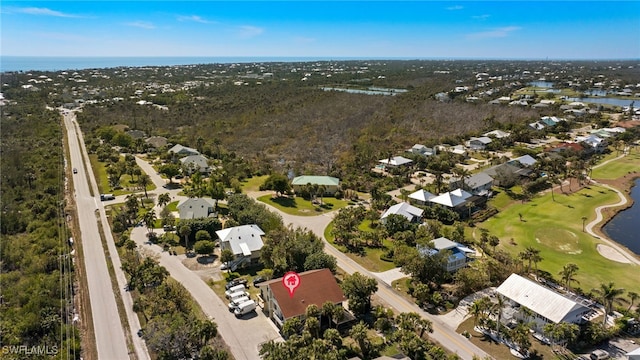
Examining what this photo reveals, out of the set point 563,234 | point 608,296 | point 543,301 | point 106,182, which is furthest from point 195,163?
point 608,296

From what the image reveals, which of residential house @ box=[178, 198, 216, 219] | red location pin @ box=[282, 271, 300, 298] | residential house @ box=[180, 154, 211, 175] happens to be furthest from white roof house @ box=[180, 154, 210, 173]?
red location pin @ box=[282, 271, 300, 298]

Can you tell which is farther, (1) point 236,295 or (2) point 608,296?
(1) point 236,295

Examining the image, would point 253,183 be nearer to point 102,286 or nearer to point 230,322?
point 102,286

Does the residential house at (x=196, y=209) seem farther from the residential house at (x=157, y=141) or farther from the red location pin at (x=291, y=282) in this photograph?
the residential house at (x=157, y=141)

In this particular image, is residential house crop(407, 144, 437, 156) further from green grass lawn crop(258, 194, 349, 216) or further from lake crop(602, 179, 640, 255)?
lake crop(602, 179, 640, 255)

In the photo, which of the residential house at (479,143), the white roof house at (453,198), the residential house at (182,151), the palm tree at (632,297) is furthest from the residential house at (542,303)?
the residential house at (182,151)

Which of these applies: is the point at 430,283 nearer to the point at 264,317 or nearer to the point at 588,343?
the point at 588,343
